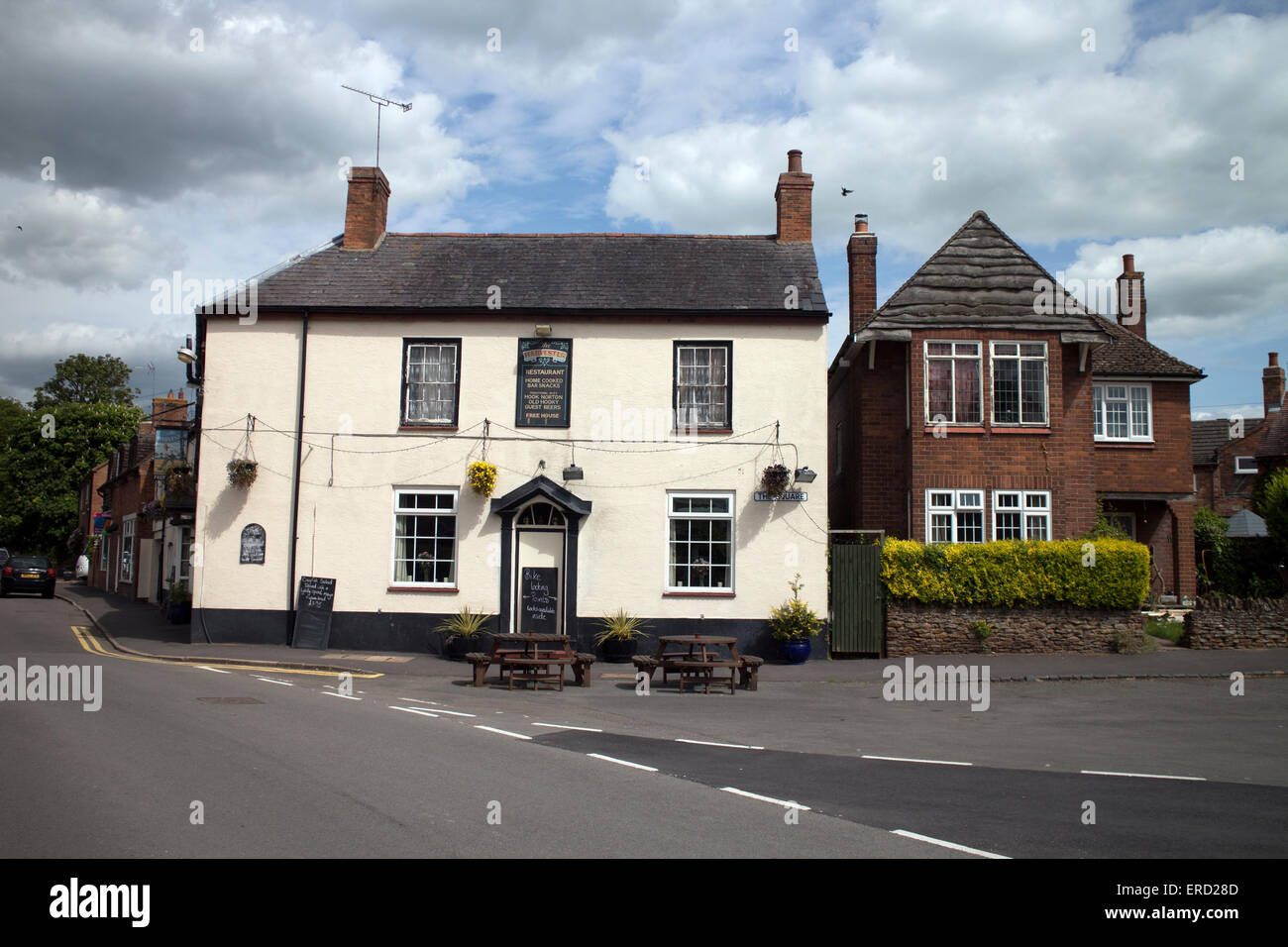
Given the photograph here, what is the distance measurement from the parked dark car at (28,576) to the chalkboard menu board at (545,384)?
26449 millimetres

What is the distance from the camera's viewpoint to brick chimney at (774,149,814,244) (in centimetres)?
2123

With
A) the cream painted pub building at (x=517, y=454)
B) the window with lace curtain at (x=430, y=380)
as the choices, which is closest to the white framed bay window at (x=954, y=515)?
the cream painted pub building at (x=517, y=454)

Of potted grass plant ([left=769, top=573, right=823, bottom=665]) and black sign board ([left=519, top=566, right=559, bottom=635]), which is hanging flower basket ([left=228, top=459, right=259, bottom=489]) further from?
potted grass plant ([left=769, top=573, right=823, bottom=665])

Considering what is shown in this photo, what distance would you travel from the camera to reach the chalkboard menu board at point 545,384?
63.4 ft

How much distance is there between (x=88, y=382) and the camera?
218 ft

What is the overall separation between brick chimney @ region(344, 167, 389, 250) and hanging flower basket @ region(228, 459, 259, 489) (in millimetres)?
5554

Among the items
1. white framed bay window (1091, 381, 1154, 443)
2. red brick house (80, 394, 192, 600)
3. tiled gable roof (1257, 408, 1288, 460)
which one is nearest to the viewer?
white framed bay window (1091, 381, 1154, 443)

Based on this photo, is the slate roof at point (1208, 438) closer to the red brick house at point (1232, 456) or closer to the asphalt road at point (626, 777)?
the red brick house at point (1232, 456)

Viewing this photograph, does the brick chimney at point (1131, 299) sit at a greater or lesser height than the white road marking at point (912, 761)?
greater

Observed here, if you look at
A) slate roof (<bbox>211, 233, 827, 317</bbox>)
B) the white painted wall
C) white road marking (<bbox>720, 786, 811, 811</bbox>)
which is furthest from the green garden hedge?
white road marking (<bbox>720, 786, 811, 811</bbox>)

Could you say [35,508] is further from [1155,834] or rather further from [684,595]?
[1155,834]

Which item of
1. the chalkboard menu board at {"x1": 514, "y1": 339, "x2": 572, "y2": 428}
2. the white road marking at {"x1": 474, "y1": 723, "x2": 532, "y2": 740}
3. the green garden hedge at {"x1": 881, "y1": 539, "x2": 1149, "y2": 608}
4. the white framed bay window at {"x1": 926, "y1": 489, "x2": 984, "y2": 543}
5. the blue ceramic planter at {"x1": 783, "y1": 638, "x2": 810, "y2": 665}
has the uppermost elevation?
the chalkboard menu board at {"x1": 514, "y1": 339, "x2": 572, "y2": 428}

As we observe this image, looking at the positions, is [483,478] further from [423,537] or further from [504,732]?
[504,732]

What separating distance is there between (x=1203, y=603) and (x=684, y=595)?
1020 cm
